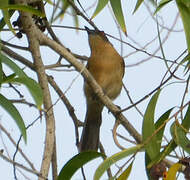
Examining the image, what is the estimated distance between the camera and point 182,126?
1.91 meters

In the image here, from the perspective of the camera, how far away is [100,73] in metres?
3.89

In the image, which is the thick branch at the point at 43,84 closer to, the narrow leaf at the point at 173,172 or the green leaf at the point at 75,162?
the green leaf at the point at 75,162

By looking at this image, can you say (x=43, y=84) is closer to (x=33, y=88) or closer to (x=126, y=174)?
(x=33, y=88)

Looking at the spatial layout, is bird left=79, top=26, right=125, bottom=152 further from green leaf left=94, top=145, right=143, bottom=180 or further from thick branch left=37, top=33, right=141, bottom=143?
green leaf left=94, top=145, right=143, bottom=180

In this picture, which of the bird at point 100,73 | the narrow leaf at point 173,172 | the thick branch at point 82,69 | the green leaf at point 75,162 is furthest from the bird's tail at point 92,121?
the narrow leaf at point 173,172

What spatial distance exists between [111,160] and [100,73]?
2104 mm

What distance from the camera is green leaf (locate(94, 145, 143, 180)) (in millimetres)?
1806

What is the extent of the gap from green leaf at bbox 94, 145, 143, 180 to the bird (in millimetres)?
1900

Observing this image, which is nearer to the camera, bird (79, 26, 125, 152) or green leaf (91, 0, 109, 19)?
green leaf (91, 0, 109, 19)

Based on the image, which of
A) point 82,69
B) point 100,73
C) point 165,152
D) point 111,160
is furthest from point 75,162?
point 100,73

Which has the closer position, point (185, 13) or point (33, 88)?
point (33, 88)

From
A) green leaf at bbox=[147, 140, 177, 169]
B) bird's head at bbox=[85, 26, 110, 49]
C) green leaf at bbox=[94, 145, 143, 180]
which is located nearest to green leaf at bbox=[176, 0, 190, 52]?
green leaf at bbox=[147, 140, 177, 169]

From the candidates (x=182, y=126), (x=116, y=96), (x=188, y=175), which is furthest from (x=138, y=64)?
(x=188, y=175)

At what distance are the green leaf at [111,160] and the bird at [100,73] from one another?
6.23 ft
